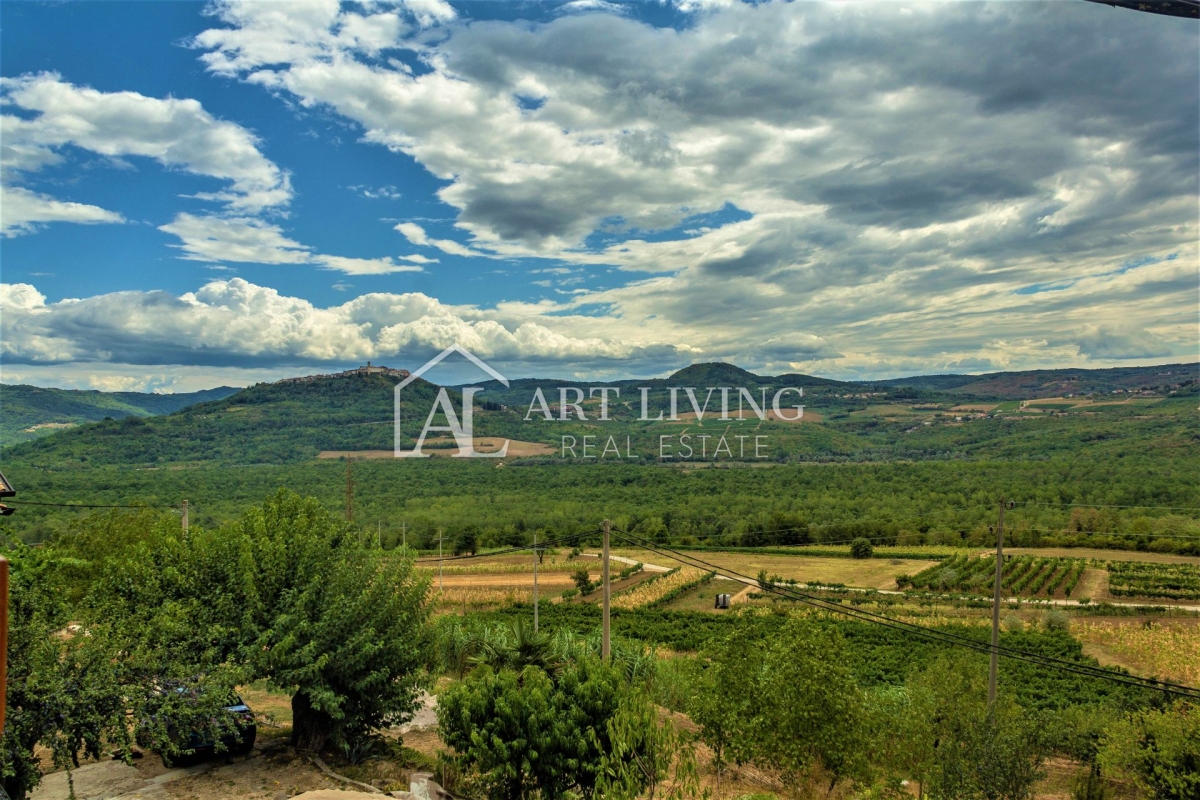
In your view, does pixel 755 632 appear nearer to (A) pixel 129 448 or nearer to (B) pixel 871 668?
(B) pixel 871 668

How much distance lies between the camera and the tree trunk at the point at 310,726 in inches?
706

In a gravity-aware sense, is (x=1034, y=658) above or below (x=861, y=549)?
above

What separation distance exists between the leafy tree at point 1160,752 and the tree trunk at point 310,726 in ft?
66.5

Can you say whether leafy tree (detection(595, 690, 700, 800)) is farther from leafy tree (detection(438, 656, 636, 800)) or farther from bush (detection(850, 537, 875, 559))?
Result: bush (detection(850, 537, 875, 559))

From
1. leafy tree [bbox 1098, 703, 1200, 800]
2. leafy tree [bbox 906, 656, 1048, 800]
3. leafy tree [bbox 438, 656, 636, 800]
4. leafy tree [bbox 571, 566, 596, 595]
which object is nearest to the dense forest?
leafy tree [bbox 571, 566, 596, 595]

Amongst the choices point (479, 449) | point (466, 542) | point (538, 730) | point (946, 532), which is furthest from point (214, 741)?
point (479, 449)

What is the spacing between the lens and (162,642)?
15.3 meters

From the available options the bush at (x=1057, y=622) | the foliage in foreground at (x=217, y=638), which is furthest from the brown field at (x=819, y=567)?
the foliage in foreground at (x=217, y=638)

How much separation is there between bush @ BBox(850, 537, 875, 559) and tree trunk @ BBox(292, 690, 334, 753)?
244 ft

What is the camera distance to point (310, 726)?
18.0 metres

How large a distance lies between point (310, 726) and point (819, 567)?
6751cm

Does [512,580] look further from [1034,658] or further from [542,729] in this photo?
[542,729]

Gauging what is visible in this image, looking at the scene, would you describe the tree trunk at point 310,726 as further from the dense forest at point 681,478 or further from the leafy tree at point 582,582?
the leafy tree at point 582,582

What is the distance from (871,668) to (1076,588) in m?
34.3
